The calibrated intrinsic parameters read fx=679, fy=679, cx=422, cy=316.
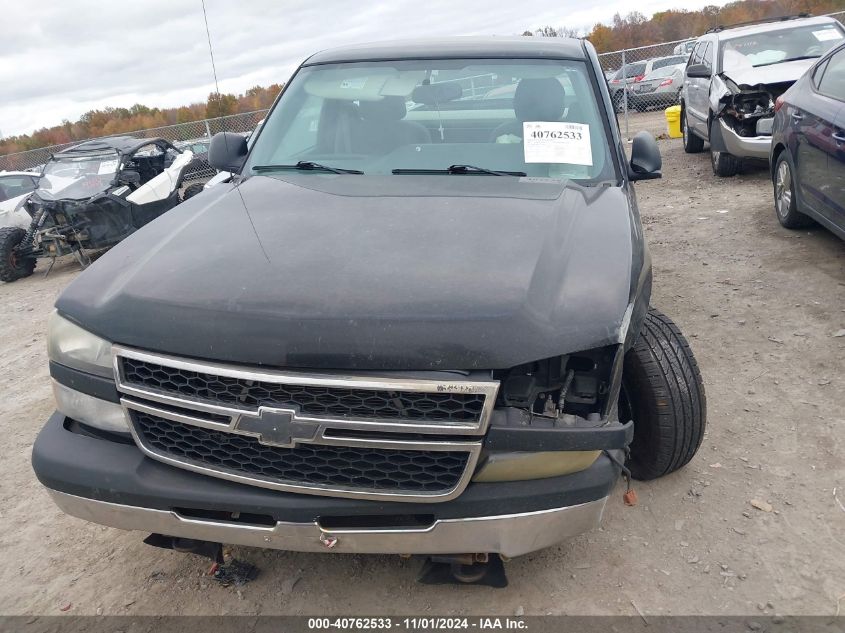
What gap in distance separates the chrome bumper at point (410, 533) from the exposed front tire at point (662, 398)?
0.75 meters

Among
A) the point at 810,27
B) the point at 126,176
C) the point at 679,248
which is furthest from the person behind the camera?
the point at 126,176

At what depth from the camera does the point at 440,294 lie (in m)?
1.90

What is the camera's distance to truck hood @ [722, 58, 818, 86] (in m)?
7.84

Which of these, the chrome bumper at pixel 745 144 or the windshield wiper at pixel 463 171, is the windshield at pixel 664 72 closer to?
the chrome bumper at pixel 745 144

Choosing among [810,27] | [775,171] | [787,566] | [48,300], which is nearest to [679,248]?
[775,171]

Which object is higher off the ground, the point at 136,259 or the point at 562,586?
the point at 136,259

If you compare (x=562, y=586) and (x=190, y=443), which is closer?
(x=190, y=443)

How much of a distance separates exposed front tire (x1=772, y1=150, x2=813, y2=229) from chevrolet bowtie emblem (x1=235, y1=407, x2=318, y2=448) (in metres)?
5.23

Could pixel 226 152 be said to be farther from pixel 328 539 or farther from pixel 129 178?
pixel 129 178

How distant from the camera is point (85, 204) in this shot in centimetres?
888

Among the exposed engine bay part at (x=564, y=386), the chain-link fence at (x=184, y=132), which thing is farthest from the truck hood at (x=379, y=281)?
the chain-link fence at (x=184, y=132)

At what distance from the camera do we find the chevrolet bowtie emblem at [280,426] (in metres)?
1.82

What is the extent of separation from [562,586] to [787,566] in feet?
2.62

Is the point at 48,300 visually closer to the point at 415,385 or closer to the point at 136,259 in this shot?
the point at 136,259
